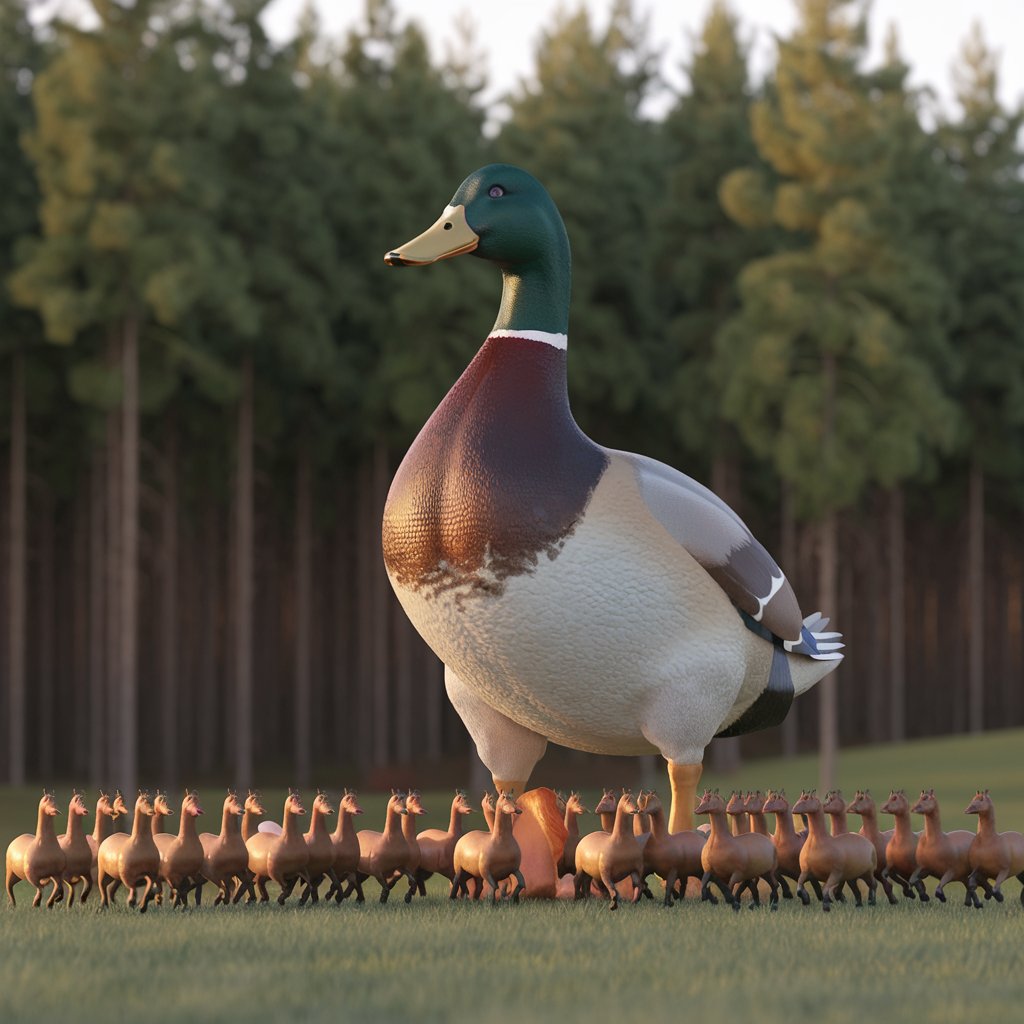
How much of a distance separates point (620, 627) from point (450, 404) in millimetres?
1481

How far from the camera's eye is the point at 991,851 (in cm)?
886

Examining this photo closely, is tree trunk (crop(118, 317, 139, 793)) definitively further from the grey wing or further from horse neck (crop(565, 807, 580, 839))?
the grey wing

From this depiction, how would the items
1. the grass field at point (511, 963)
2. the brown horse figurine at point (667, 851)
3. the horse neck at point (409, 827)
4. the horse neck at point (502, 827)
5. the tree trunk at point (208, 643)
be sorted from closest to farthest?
the grass field at point (511, 963), the brown horse figurine at point (667, 851), the horse neck at point (502, 827), the horse neck at point (409, 827), the tree trunk at point (208, 643)

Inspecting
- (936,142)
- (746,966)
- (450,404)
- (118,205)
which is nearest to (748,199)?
(118,205)

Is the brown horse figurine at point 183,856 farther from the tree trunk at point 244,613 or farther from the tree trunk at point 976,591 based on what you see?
the tree trunk at point 976,591

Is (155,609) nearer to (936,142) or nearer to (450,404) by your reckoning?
(936,142)

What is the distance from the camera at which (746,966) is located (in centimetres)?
661

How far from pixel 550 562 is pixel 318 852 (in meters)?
1.83

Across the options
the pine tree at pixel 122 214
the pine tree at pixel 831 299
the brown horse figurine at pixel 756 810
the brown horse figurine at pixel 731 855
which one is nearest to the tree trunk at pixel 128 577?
the pine tree at pixel 122 214

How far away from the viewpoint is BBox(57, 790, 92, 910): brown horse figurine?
8969mm

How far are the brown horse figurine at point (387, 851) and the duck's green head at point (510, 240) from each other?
2591 mm

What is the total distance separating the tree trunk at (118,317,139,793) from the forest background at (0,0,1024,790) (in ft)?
0.16

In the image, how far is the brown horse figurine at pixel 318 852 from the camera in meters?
8.85

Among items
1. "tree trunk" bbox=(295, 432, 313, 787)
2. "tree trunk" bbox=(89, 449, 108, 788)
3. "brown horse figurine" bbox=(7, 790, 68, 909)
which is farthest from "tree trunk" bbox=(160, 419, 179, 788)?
"brown horse figurine" bbox=(7, 790, 68, 909)
